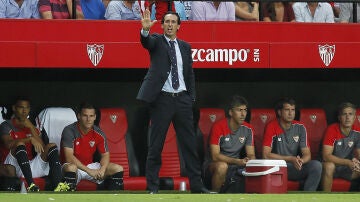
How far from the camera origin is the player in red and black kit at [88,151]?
13.2 metres

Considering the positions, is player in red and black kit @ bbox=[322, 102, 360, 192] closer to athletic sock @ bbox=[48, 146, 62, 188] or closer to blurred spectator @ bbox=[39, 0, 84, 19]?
athletic sock @ bbox=[48, 146, 62, 188]

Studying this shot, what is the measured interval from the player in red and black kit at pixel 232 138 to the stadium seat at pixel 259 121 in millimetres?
621

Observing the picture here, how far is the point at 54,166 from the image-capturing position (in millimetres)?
13078

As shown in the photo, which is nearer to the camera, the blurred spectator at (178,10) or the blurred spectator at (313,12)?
the blurred spectator at (178,10)

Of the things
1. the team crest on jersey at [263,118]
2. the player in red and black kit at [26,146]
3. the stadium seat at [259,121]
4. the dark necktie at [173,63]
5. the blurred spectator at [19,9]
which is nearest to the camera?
the dark necktie at [173,63]

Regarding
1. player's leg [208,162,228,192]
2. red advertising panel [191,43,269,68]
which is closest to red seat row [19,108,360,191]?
player's leg [208,162,228,192]

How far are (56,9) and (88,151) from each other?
1753 millimetres

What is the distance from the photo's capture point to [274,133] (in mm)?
13906

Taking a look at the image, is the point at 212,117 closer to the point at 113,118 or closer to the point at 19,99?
the point at 113,118

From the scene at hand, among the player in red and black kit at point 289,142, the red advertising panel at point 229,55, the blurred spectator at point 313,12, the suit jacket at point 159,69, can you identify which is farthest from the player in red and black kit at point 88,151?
the blurred spectator at point 313,12

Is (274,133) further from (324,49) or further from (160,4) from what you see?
(160,4)

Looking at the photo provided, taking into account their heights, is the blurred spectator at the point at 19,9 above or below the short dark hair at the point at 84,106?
above

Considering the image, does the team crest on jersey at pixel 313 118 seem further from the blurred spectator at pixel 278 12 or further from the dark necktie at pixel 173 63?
the dark necktie at pixel 173 63
